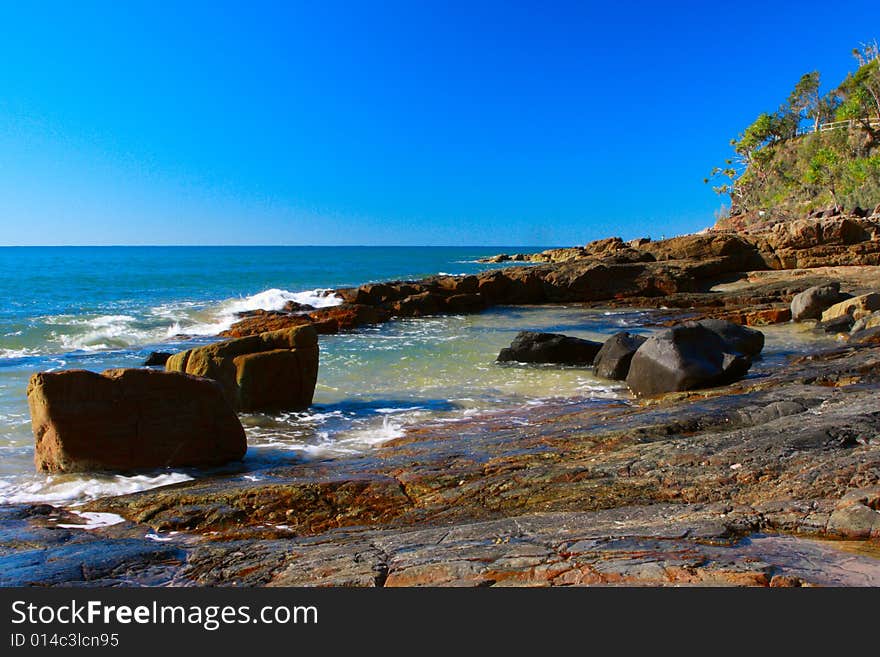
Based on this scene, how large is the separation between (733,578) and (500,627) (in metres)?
1.19

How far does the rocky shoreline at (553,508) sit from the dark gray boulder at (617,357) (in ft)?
7.49

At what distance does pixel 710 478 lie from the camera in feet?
16.4

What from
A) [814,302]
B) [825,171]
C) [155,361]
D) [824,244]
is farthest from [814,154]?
[155,361]

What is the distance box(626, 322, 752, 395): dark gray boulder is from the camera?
32.2ft

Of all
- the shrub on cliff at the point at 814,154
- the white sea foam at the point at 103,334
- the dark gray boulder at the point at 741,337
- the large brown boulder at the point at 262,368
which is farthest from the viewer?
the shrub on cliff at the point at 814,154

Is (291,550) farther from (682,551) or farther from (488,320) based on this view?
(488,320)

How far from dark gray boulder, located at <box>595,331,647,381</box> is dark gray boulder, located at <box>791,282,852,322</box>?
28.5 ft

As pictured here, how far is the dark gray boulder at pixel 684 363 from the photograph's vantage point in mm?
9820

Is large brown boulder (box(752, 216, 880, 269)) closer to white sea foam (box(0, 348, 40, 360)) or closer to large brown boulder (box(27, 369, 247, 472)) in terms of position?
large brown boulder (box(27, 369, 247, 472))

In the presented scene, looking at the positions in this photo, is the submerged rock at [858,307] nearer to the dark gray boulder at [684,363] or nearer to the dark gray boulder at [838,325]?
the dark gray boulder at [838,325]

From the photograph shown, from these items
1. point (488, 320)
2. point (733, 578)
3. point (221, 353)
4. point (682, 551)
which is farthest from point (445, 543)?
point (488, 320)

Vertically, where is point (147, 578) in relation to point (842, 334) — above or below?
below

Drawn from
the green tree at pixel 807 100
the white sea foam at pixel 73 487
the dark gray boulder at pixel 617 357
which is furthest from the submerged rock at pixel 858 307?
the green tree at pixel 807 100

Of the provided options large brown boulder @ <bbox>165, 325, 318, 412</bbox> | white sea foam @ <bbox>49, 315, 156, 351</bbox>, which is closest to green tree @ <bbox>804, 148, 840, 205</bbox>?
white sea foam @ <bbox>49, 315, 156, 351</bbox>
